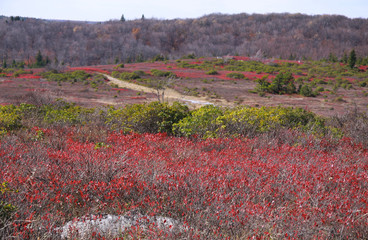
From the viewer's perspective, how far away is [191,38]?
112 m

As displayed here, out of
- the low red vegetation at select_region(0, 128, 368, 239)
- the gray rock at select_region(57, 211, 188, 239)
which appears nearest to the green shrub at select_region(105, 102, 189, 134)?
the low red vegetation at select_region(0, 128, 368, 239)

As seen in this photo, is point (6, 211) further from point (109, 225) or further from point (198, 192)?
point (198, 192)

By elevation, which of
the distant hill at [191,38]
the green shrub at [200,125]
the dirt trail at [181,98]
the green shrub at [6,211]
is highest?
the distant hill at [191,38]

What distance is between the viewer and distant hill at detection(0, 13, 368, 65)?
88.2 m

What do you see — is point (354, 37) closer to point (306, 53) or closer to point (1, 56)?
point (306, 53)

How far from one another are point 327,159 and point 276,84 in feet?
82.4

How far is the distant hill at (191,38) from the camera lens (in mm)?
88250

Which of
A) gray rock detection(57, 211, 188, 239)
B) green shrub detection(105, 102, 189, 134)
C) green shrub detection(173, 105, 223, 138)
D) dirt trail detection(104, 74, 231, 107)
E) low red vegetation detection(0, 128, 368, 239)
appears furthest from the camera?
dirt trail detection(104, 74, 231, 107)

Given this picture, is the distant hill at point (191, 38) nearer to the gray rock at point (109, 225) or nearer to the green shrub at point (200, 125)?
the green shrub at point (200, 125)

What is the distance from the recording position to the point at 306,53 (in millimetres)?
87688

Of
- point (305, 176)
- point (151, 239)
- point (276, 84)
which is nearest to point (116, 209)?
point (151, 239)

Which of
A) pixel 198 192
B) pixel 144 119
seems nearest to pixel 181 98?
pixel 144 119

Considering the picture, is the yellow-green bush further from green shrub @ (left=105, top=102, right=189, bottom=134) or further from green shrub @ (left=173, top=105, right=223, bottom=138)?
green shrub @ (left=105, top=102, right=189, bottom=134)

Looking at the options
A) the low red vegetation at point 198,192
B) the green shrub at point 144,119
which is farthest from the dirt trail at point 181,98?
the low red vegetation at point 198,192
